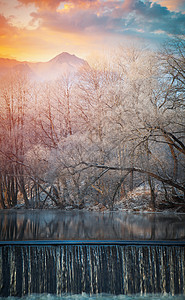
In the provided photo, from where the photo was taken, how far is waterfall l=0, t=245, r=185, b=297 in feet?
9.84

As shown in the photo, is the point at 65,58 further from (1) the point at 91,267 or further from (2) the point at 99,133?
(1) the point at 91,267

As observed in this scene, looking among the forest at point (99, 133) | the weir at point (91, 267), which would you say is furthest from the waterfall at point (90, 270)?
the forest at point (99, 133)

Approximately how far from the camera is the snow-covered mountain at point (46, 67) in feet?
31.8

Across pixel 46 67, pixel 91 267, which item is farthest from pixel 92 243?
pixel 46 67

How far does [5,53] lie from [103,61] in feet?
11.2

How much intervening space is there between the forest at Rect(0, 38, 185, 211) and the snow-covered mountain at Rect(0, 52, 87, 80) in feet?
1.09

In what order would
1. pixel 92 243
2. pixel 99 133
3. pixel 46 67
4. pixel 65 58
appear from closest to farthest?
pixel 92 243 < pixel 99 133 < pixel 65 58 < pixel 46 67

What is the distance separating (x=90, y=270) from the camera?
306 cm

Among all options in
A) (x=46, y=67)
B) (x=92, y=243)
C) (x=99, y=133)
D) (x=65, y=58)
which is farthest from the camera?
(x=46, y=67)

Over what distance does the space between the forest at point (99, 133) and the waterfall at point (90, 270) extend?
2904mm

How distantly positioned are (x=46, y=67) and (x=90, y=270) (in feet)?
27.2

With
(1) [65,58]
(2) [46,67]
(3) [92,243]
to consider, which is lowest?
(3) [92,243]

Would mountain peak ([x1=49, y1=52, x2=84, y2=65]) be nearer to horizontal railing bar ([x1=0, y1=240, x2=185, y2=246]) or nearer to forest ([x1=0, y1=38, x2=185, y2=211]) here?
forest ([x1=0, y1=38, x2=185, y2=211])

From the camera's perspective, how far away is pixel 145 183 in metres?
7.48
